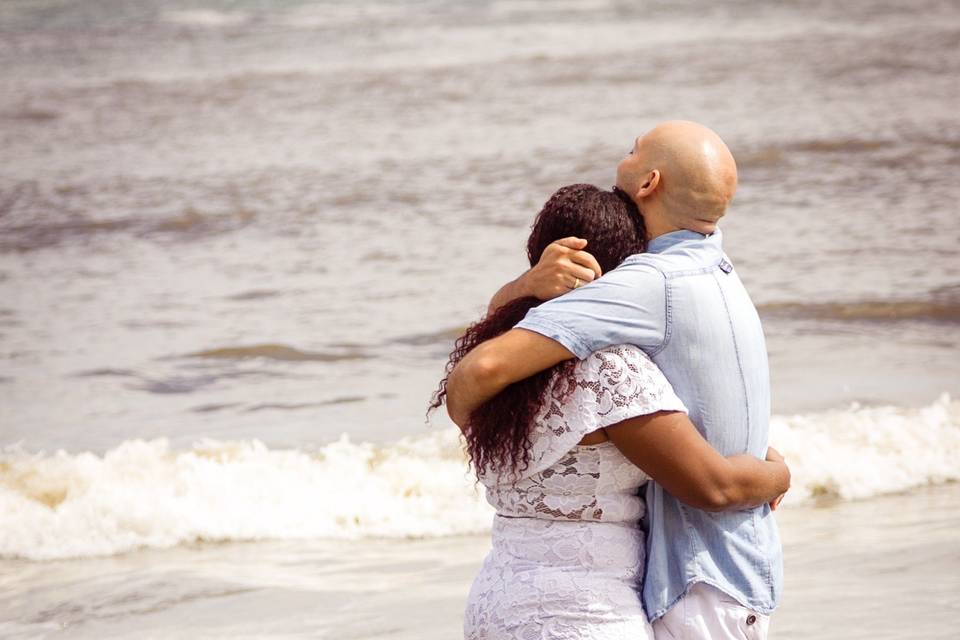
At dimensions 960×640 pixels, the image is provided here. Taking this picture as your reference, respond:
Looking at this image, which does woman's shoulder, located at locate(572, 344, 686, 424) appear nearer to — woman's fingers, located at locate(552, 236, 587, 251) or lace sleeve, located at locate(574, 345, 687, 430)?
lace sleeve, located at locate(574, 345, 687, 430)

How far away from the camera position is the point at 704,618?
7.57 ft

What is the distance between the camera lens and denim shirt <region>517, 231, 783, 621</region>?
86.0 inches

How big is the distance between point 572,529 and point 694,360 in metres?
0.37

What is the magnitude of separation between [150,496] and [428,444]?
1.40 metres

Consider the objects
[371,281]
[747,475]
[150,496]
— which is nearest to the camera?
[747,475]

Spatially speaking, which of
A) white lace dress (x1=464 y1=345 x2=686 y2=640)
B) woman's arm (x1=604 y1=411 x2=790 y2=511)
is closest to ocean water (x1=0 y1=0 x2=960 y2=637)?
white lace dress (x1=464 y1=345 x2=686 y2=640)

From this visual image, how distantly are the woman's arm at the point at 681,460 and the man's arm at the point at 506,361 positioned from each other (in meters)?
0.17

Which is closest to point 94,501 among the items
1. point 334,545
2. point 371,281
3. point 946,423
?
point 334,545

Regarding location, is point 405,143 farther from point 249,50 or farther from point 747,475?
point 747,475

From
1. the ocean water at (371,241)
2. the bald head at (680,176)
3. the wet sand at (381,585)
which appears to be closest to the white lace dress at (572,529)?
the bald head at (680,176)

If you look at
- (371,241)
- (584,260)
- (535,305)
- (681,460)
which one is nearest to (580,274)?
(584,260)

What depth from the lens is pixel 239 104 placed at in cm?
1978

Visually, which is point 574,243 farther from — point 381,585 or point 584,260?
point 381,585

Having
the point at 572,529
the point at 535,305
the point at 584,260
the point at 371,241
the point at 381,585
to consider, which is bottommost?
the point at 371,241
